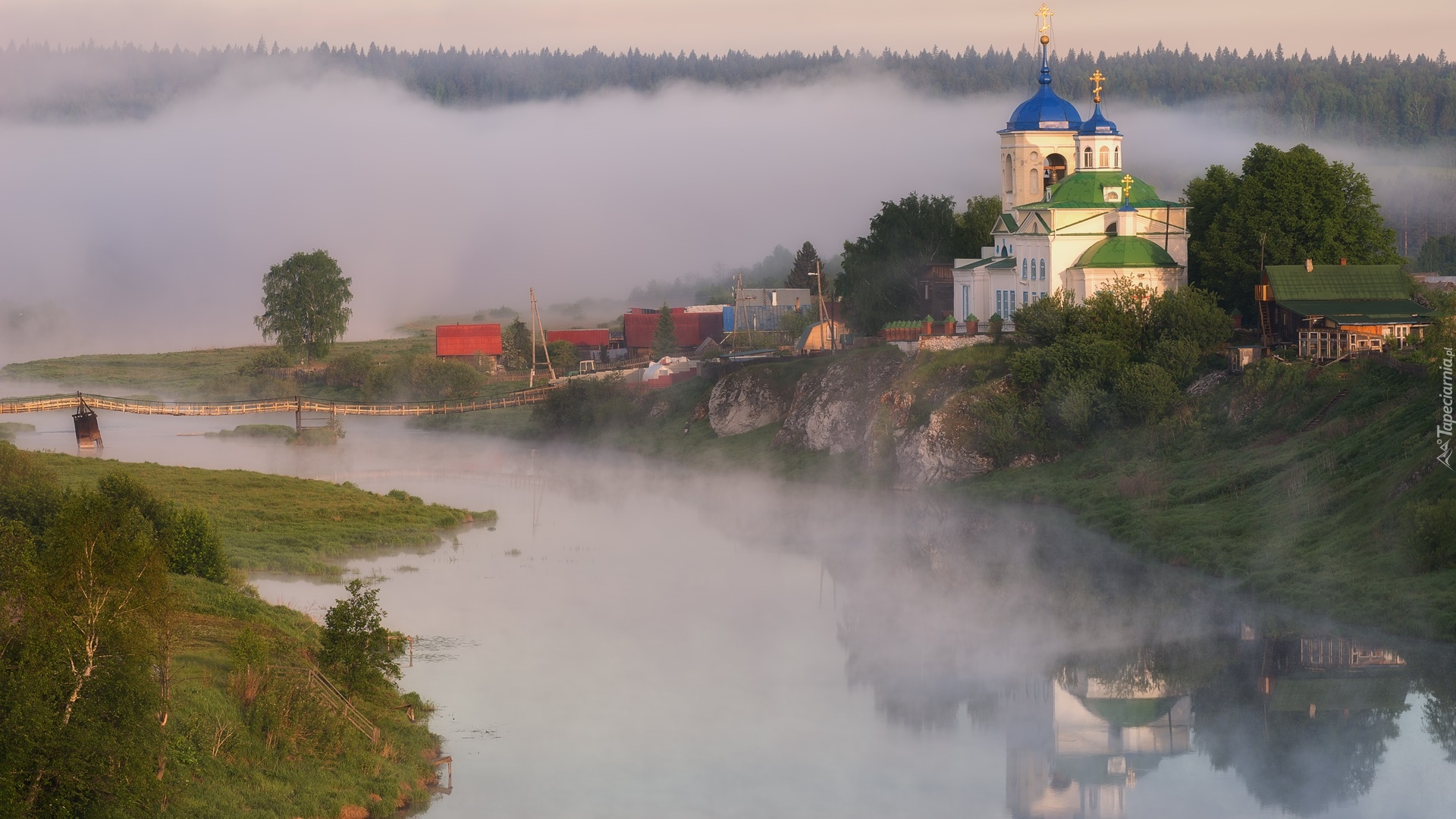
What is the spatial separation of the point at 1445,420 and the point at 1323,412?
6914 mm

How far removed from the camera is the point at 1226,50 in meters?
191

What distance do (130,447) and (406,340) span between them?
47.3 meters

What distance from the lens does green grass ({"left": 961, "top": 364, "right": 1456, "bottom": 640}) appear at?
110ft

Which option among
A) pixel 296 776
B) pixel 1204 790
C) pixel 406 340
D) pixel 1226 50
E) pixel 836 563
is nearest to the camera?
pixel 296 776

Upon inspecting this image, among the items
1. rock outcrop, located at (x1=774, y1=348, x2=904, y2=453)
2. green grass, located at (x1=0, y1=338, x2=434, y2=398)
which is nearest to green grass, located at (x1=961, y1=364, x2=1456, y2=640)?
rock outcrop, located at (x1=774, y1=348, x2=904, y2=453)

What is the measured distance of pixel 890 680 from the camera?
3191 cm

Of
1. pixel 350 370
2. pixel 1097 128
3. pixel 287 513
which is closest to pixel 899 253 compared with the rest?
pixel 1097 128

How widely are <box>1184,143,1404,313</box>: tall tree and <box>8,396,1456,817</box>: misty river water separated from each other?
11.9 meters

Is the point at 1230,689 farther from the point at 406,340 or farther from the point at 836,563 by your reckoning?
the point at 406,340

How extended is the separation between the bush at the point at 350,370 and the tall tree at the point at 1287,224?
47.3 m

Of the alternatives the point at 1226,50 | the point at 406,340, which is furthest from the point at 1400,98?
the point at 406,340

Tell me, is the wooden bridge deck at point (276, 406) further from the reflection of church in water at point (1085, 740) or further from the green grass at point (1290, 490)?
the reflection of church in water at point (1085, 740)

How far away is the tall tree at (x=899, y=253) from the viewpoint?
6600 centimetres

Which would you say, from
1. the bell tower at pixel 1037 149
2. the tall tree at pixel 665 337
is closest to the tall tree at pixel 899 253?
A: the bell tower at pixel 1037 149
